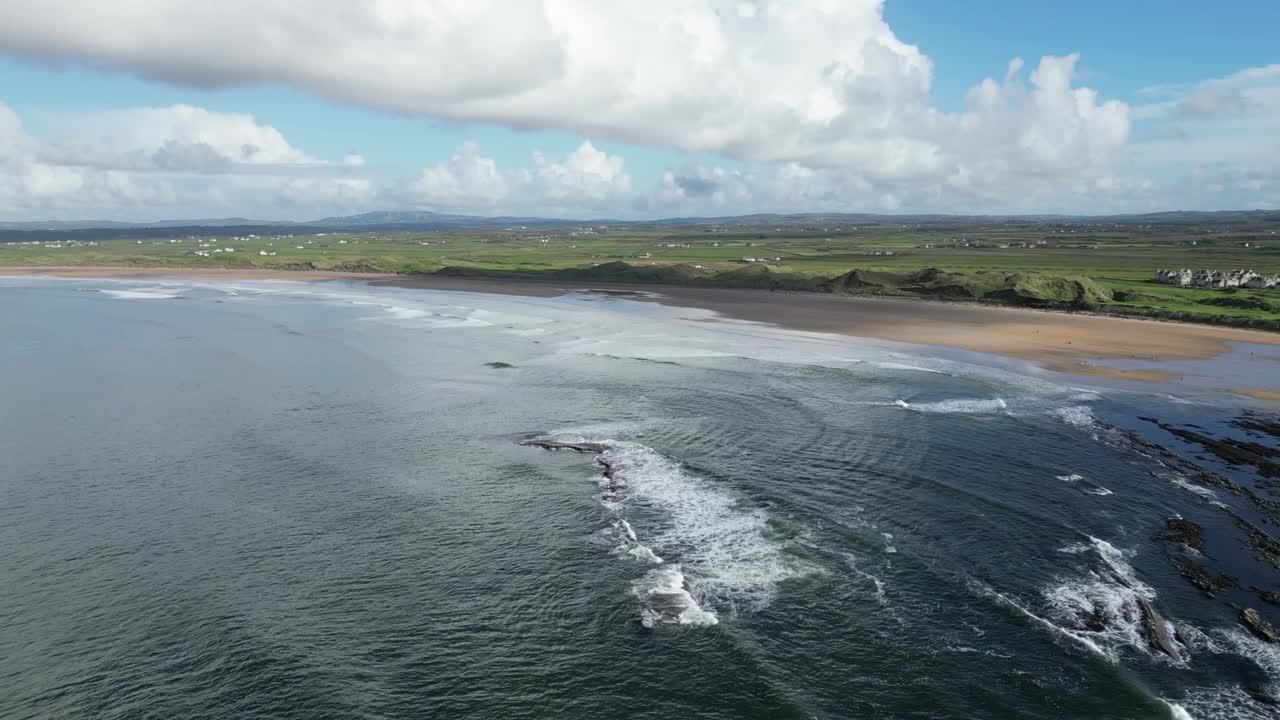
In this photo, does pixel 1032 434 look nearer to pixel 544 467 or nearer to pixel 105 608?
pixel 544 467

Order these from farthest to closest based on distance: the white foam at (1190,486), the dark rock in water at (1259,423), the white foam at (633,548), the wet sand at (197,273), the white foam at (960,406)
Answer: the wet sand at (197,273) < the white foam at (960,406) < the dark rock in water at (1259,423) < the white foam at (1190,486) < the white foam at (633,548)

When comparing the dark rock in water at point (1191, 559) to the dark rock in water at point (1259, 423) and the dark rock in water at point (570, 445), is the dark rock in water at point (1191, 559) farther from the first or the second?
the dark rock in water at point (570, 445)

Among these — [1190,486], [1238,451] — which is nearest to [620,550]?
[1190,486]

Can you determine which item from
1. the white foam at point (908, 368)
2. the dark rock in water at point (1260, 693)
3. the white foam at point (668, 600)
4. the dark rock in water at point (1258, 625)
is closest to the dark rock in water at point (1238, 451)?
the dark rock in water at point (1258, 625)

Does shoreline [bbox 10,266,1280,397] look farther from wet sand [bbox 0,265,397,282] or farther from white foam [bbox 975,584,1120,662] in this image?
white foam [bbox 975,584,1120,662]

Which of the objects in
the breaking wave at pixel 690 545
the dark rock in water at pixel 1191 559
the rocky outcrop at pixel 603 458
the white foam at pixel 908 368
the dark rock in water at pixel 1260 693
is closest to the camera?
the dark rock in water at pixel 1260 693

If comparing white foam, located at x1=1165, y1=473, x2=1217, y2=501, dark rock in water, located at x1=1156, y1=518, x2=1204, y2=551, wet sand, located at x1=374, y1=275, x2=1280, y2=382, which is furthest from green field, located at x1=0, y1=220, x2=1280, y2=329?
dark rock in water, located at x1=1156, y1=518, x2=1204, y2=551
